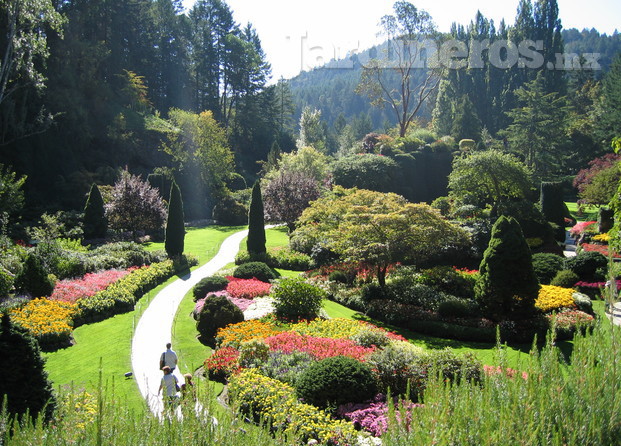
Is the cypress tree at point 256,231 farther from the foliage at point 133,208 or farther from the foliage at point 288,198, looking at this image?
the foliage at point 133,208

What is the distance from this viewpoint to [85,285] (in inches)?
781

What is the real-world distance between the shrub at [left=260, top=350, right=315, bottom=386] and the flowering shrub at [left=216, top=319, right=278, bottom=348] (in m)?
1.57

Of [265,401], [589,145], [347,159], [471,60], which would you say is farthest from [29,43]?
[471,60]

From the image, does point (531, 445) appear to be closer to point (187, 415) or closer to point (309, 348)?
point (187, 415)

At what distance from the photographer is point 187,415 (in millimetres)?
4672

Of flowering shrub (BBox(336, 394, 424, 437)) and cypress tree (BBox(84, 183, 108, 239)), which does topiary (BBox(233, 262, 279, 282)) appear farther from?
cypress tree (BBox(84, 183, 108, 239))

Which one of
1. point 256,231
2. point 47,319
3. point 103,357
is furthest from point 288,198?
point 103,357

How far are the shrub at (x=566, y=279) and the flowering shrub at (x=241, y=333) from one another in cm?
1287

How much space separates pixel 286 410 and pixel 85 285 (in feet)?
49.6

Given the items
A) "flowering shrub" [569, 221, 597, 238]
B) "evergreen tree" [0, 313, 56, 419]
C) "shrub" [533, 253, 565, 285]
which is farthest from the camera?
"flowering shrub" [569, 221, 597, 238]

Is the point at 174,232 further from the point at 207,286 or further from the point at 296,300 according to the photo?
the point at 296,300

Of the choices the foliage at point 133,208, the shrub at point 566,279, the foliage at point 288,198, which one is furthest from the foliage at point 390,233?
the foliage at point 133,208

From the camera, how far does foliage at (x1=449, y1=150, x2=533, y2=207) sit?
2794cm

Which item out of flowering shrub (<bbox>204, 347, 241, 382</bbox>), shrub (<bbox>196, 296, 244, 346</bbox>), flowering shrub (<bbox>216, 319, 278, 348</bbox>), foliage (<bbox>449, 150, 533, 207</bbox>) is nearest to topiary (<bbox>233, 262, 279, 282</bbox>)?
shrub (<bbox>196, 296, 244, 346</bbox>)
